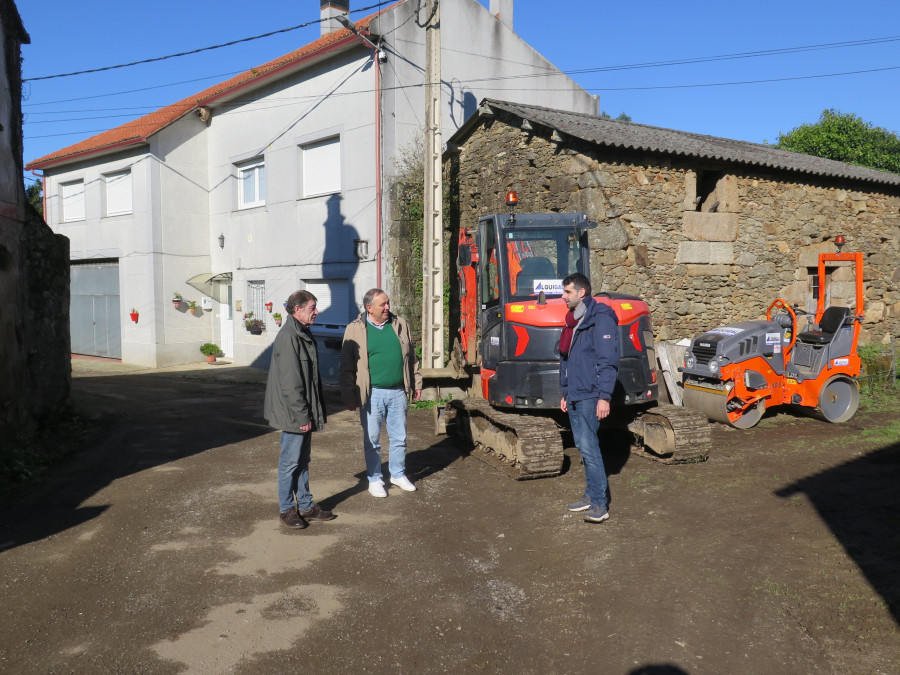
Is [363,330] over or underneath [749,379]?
over

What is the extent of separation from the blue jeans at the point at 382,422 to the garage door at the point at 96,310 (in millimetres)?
15475

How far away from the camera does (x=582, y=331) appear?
17.5ft

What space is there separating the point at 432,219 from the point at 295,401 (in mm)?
6493

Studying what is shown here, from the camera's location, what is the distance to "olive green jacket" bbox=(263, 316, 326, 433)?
5.07 meters

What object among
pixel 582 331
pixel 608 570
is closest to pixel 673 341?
pixel 582 331

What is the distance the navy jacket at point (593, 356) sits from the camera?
519 cm

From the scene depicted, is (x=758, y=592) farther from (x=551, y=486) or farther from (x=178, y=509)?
(x=178, y=509)

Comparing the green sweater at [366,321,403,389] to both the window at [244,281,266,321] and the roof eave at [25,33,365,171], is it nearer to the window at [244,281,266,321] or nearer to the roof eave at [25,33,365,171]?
the roof eave at [25,33,365,171]

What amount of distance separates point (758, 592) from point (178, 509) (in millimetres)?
4467

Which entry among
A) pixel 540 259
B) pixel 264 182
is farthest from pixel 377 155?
pixel 540 259

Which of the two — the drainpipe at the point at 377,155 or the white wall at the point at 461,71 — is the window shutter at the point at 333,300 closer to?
the drainpipe at the point at 377,155

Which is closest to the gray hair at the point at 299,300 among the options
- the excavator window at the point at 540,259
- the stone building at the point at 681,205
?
the excavator window at the point at 540,259

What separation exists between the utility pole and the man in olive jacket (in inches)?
223

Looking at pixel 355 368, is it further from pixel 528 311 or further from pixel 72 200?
pixel 72 200
